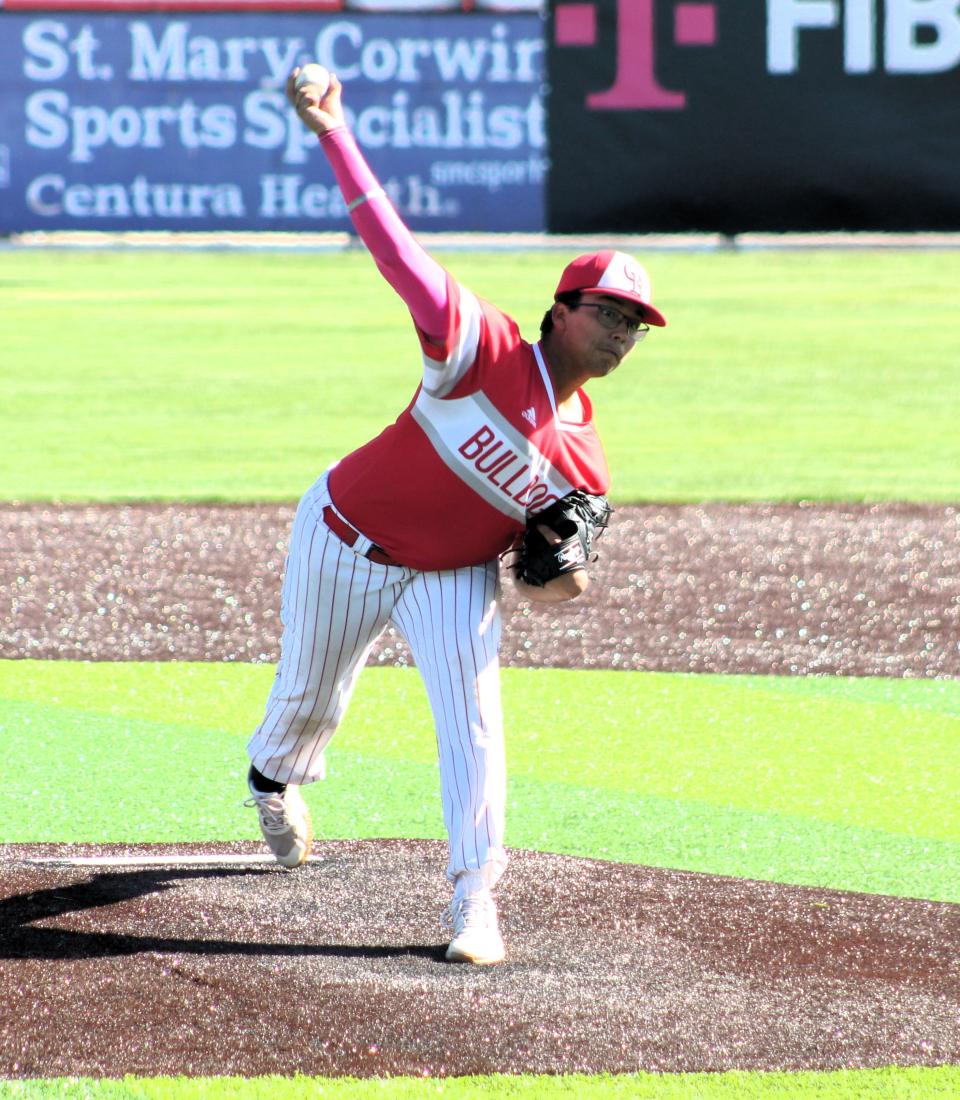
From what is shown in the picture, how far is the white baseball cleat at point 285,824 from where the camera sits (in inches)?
185

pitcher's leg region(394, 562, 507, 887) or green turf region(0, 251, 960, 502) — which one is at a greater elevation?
pitcher's leg region(394, 562, 507, 887)

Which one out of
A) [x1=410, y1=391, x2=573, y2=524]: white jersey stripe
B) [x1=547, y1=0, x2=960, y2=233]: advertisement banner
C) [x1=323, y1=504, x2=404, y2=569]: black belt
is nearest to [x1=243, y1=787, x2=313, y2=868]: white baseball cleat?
[x1=323, y1=504, x2=404, y2=569]: black belt

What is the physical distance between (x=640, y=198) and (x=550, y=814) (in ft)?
63.3

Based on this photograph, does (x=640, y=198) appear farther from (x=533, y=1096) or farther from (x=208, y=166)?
(x=533, y=1096)

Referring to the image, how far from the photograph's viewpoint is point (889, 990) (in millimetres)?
4098

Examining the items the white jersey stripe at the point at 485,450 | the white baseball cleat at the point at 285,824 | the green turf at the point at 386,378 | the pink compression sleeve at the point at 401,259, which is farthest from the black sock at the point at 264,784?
the green turf at the point at 386,378

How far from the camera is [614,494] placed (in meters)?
11.0

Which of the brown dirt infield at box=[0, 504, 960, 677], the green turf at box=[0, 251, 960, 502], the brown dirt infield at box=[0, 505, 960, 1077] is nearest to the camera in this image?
the brown dirt infield at box=[0, 505, 960, 1077]

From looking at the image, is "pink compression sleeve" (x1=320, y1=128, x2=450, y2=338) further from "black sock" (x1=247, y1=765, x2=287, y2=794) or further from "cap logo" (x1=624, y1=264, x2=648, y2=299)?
"black sock" (x1=247, y1=765, x2=287, y2=794)

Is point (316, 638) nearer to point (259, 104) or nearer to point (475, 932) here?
point (475, 932)

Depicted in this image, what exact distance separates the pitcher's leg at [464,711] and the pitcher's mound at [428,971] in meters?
0.27

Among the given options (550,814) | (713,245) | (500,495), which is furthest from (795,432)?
Result: (713,245)

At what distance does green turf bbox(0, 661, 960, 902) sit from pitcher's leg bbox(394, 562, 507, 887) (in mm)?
946

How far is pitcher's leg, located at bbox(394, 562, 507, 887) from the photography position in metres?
4.25
